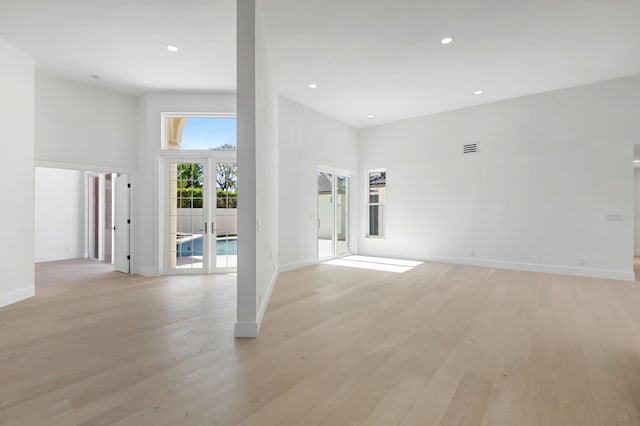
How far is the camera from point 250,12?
2.92m

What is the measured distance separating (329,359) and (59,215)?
8658mm

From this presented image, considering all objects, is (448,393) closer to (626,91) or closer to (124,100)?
(626,91)

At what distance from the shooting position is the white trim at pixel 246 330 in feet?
9.47

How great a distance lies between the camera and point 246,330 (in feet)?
9.50

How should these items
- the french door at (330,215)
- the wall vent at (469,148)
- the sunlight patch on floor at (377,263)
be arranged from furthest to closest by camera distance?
the french door at (330,215) < the wall vent at (469,148) < the sunlight patch on floor at (377,263)

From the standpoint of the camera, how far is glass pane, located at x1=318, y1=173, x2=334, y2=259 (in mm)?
7719

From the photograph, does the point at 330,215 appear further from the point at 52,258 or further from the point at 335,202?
the point at 52,258

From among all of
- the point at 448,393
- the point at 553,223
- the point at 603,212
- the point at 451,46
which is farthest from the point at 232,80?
the point at 603,212

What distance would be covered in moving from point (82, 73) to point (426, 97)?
6124 millimetres

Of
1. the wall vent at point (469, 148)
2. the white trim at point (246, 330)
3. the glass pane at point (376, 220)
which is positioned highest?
the wall vent at point (469, 148)

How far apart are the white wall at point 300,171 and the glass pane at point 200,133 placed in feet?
3.33

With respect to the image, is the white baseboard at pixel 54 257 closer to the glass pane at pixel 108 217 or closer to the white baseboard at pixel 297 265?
the glass pane at pixel 108 217

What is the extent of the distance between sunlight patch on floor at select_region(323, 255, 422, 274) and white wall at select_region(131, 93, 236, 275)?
3.57 m

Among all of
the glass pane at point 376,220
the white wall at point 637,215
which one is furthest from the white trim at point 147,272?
the white wall at point 637,215
